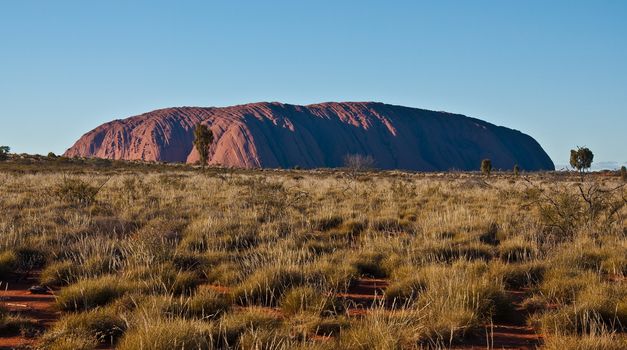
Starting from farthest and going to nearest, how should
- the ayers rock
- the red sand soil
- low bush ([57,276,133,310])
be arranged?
1. the ayers rock
2. low bush ([57,276,133,310])
3. the red sand soil

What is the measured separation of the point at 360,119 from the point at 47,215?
5250 inches

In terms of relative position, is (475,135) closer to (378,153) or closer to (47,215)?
(378,153)

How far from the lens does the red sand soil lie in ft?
13.5

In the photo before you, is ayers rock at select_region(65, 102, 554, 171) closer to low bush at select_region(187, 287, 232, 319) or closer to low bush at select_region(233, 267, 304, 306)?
low bush at select_region(233, 267, 304, 306)

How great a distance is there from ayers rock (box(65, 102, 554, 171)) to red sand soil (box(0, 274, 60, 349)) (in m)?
107

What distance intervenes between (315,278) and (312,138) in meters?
124

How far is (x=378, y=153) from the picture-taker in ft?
433

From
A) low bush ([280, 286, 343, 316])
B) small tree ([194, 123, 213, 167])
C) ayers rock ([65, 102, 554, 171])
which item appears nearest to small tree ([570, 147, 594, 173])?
small tree ([194, 123, 213, 167])

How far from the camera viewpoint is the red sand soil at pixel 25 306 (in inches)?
162

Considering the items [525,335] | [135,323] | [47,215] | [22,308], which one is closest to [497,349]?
[525,335]

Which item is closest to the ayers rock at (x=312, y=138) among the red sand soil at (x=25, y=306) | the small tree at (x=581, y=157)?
the small tree at (x=581, y=157)

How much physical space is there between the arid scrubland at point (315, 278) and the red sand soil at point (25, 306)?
0.18m

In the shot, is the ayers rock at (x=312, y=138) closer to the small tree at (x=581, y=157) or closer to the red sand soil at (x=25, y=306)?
the small tree at (x=581, y=157)

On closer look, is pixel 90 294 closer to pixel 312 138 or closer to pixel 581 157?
pixel 581 157
